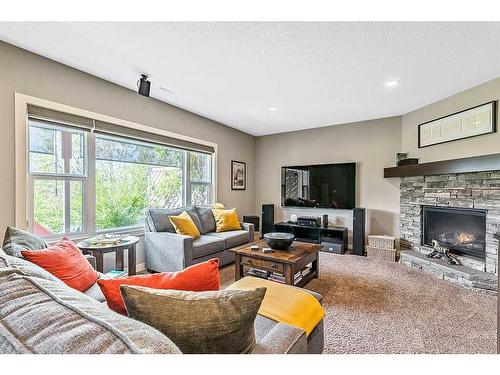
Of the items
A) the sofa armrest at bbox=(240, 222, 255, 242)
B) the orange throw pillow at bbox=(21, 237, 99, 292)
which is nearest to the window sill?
the orange throw pillow at bbox=(21, 237, 99, 292)

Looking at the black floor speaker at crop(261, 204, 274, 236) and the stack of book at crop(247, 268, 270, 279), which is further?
the black floor speaker at crop(261, 204, 274, 236)

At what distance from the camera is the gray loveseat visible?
2773 mm

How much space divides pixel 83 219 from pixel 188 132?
198cm

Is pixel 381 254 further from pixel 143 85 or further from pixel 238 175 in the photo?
pixel 143 85

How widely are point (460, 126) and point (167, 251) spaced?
401 cm

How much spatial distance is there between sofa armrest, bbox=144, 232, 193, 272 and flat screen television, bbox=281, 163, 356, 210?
273 cm

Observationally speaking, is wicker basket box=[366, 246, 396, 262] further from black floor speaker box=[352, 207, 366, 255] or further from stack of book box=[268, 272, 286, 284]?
stack of book box=[268, 272, 286, 284]

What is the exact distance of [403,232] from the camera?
3.79 m

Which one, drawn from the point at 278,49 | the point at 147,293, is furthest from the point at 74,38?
the point at 147,293

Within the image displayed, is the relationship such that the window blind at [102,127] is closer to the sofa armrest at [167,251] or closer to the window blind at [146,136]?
the window blind at [146,136]

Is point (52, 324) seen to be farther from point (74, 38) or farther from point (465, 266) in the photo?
point (465, 266)

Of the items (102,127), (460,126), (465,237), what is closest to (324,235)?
(465,237)

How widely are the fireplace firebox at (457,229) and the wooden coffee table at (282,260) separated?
6.37ft

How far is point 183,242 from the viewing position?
8.95 ft
